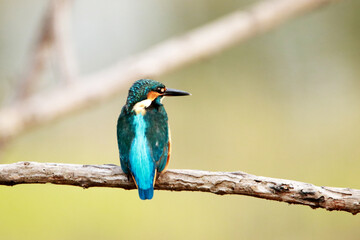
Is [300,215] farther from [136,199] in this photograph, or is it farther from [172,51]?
[172,51]

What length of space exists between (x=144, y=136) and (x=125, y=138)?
0.31ft

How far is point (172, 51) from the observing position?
Answer: 5.01 m

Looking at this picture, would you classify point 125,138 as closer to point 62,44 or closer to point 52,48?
point 62,44

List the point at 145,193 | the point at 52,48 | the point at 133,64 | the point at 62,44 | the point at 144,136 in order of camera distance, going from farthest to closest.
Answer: the point at 133,64 < the point at 52,48 < the point at 62,44 < the point at 144,136 < the point at 145,193

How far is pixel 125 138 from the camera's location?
2508 mm

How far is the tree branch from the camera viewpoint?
2277 millimetres

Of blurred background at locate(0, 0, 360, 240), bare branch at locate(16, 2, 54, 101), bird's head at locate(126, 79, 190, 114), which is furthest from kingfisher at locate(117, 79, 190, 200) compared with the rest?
blurred background at locate(0, 0, 360, 240)

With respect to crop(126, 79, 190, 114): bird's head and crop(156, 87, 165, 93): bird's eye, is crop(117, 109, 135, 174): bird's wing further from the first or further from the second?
crop(156, 87, 165, 93): bird's eye

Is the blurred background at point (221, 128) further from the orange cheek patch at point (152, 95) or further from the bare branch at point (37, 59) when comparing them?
the orange cheek patch at point (152, 95)

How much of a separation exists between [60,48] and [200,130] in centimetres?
319

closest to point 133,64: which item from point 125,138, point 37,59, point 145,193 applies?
point 37,59

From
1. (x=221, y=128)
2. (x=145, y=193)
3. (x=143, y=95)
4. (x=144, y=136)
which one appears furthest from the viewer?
(x=221, y=128)

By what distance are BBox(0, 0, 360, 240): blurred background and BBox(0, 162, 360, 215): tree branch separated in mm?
3417

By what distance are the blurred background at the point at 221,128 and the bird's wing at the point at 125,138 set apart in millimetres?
3428
